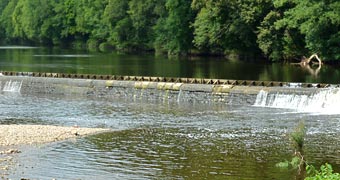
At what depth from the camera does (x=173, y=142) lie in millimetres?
24062

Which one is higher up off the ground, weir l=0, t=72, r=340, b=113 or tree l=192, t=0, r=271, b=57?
tree l=192, t=0, r=271, b=57

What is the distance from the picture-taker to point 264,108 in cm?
3441

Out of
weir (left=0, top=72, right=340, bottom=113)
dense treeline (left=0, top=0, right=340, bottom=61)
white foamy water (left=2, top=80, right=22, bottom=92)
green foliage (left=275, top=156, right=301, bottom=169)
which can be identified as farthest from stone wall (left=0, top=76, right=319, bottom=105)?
dense treeline (left=0, top=0, right=340, bottom=61)

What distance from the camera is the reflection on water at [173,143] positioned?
62.4 feet

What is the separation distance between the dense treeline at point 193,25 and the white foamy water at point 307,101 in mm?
25688

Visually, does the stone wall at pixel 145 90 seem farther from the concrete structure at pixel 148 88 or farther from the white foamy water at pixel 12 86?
the white foamy water at pixel 12 86

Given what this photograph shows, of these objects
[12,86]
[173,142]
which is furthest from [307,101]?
[12,86]

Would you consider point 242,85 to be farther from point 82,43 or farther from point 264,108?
point 82,43

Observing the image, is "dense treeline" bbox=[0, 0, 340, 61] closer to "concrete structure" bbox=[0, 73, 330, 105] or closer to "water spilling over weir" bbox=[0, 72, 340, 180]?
"concrete structure" bbox=[0, 73, 330, 105]

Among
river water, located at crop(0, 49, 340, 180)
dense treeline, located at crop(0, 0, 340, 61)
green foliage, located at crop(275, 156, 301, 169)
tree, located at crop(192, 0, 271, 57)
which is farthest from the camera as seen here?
tree, located at crop(192, 0, 271, 57)

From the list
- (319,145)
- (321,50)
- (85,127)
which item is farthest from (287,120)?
(321,50)

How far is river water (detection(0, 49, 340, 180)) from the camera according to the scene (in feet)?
62.4

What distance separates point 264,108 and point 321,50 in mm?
30985

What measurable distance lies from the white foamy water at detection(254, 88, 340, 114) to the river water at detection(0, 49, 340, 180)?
809mm
